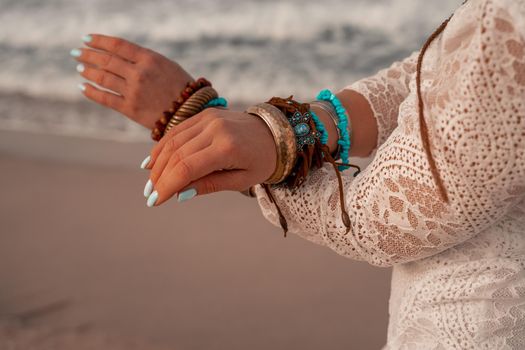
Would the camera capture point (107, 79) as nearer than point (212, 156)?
No

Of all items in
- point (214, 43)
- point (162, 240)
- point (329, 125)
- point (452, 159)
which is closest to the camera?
point (452, 159)

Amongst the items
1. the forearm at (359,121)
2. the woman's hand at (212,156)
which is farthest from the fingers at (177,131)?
the forearm at (359,121)

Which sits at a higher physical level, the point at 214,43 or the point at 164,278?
the point at 214,43

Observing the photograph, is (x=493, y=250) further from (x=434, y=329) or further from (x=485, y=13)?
(x=485, y=13)

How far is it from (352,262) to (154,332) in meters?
0.44

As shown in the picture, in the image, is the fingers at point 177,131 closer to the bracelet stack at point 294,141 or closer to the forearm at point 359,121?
the bracelet stack at point 294,141

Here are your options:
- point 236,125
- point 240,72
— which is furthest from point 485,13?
point 240,72

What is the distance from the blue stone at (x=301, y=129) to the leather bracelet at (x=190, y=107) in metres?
0.16

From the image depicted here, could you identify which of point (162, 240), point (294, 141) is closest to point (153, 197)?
point (294, 141)

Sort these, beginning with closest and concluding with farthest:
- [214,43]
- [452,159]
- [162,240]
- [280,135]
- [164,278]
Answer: [452,159] → [280,135] → [164,278] → [162,240] → [214,43]

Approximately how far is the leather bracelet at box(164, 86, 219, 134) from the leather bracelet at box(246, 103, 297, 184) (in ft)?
0.50

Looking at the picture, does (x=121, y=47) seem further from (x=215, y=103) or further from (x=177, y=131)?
(x=177, y=131)

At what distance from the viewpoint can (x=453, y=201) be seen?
0.56m

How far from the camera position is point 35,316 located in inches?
54.2
